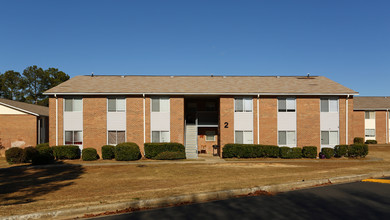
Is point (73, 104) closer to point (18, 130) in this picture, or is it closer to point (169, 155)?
point (18, 130)

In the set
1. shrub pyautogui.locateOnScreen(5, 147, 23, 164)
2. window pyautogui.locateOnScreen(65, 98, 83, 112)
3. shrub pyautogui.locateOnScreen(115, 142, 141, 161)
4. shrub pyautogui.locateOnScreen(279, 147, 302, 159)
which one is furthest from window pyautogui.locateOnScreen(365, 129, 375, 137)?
shrub pyautogui.locateOnScreen(5, 147, 23, 164)

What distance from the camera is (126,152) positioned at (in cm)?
2091

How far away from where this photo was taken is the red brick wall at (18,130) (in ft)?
87.0

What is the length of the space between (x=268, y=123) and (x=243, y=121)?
2.23 meters

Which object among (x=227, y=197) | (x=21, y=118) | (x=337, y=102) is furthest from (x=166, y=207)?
(x=21, y=118)

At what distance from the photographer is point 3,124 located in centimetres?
2672

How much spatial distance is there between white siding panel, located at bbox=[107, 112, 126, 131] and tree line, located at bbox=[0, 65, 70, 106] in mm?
43680

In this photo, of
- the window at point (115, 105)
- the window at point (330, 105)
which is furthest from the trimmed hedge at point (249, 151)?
the window at point (115, 105)

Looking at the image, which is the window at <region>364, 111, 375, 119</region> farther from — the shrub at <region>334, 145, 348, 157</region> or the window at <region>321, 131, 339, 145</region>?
the shrub at <region>334, 145, 348, 157</region>

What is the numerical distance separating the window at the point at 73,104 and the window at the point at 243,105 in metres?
13.4

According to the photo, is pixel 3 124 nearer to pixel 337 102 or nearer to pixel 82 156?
pixel 82 156

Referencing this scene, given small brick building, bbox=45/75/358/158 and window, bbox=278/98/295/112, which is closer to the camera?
small brick building, bbox=45/75/358/158

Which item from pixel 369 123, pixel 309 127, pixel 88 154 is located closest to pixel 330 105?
pixel 309 127

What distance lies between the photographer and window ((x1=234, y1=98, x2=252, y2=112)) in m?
23.9
